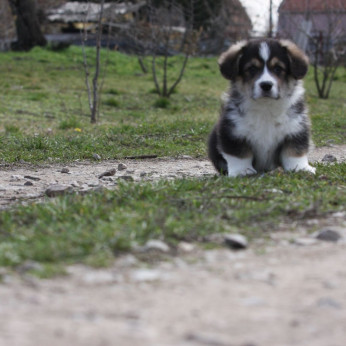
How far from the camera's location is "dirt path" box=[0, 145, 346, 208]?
5411 millimetres

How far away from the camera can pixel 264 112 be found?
17.4ft

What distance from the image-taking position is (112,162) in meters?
7.23

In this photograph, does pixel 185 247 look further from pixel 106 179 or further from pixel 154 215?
pixel 106 179

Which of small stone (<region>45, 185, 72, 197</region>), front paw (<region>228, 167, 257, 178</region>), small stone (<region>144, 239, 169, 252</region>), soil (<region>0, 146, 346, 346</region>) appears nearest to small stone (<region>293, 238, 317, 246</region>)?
soil (<region>0, 146, 346, 346</region>)

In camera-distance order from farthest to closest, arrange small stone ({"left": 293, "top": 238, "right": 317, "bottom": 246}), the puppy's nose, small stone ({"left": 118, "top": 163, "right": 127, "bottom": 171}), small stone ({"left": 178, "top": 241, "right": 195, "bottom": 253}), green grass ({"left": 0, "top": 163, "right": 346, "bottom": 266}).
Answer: small stone ({"left": 118, "top": 163, "right": 127, "bottom": 171}), the puppy's nose, small stone ({"left": 293, "top": 238, "right": 317, "bottom": 246}), small stone ({"left": 178, "top": 241, "right": 195, "bottom": 253}), green grass ({"left": 0, "top": 163, "right": 346, "bottom": 266})

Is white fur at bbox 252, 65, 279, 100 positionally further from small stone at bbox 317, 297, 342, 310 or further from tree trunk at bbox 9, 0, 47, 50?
tree trunk at bbox 9, 0, 47, 50

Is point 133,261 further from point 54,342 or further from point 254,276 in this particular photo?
point 54,342

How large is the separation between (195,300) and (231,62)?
3315mm

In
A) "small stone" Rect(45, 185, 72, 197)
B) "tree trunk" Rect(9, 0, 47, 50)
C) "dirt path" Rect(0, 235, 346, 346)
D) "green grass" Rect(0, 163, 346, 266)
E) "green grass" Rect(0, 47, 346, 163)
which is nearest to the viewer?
"dirt path" Rect(0, 235, 346, 346)

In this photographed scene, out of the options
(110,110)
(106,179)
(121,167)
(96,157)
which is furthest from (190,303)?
(110,110)

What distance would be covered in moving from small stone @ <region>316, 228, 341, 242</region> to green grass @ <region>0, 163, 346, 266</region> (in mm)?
282

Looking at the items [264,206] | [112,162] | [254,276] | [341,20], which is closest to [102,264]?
[254,276]

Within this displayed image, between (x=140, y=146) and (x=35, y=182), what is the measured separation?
8.06ft

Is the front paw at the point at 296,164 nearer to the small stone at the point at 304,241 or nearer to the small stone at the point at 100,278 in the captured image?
the small stone at the point at 304,241
